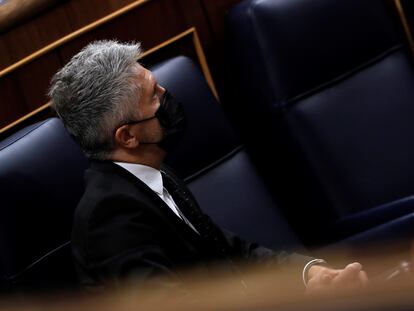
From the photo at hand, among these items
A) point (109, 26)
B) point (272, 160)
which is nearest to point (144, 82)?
point (109, 26)

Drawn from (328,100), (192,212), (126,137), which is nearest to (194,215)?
(192,212)

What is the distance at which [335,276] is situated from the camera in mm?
658

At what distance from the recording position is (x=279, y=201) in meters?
1.02

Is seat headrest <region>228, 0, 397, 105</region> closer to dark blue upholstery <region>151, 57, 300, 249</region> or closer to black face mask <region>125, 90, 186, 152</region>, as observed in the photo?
dark blue upholstery <region>151, 57, 300, 249</region>

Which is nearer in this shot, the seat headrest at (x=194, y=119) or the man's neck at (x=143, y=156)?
the man's neck at (x=143, y=156)

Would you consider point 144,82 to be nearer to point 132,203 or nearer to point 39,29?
point 132,203

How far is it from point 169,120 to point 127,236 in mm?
190

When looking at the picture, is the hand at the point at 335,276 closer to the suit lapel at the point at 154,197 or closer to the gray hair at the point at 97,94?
the suit lapel at the point at 154,197

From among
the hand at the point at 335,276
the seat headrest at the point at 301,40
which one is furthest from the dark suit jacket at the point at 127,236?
the seat headrest at the point at 301,40

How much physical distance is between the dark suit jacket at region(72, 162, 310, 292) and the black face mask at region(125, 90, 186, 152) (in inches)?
3.7

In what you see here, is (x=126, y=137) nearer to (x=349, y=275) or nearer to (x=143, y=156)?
(x=143, y=156)

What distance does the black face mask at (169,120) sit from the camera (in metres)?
0.70

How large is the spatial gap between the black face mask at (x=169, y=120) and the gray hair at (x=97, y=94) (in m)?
0.06

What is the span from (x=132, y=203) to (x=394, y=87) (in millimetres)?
544
